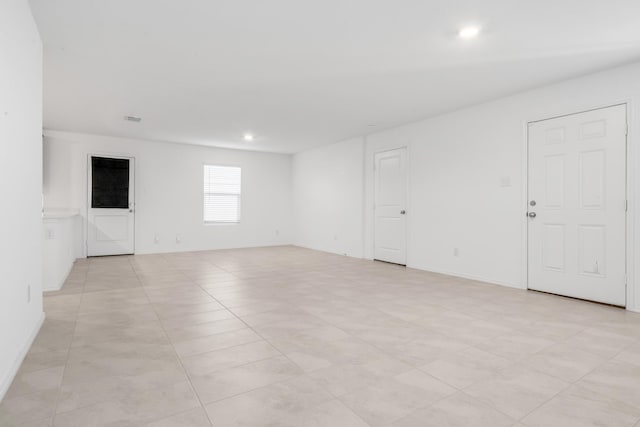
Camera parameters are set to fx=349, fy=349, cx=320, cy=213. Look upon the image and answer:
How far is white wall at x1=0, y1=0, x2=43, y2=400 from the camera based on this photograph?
1.91 metres

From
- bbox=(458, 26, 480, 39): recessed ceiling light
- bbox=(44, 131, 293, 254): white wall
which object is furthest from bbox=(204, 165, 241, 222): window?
bbox=(458, 26, 480, 39): recessed ceiling light

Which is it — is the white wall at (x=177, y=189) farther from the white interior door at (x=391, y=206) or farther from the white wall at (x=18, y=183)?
the white wall at (x=18, y=183)

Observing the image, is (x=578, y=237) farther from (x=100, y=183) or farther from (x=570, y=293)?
(x=100, y=183)

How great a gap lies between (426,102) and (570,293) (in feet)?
9.57

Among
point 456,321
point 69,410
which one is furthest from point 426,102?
point 69,410

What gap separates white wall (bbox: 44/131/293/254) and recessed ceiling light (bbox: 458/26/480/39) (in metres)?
6.44

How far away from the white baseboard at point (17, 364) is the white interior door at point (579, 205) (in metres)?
4.92

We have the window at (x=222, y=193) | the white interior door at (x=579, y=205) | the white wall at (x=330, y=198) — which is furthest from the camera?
the window at (x=222, y=193)

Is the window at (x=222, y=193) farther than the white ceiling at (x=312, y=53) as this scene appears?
Yes

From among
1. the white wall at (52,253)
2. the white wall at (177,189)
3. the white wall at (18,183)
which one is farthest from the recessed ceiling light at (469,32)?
the white wall at (177,189)

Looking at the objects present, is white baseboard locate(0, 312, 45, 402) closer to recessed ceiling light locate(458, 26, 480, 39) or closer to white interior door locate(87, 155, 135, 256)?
recessed ceiling light locate(458, 26, 480, 39)

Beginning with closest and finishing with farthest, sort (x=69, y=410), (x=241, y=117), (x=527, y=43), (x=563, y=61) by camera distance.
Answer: (x=69, y=410)
(x=527, y=43)
(x=563, y=61)
(x=241, y=117)

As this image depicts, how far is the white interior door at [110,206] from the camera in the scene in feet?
22.7

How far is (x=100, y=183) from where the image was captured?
6949mm
